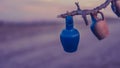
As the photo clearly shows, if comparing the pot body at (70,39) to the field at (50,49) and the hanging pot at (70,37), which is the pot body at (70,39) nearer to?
the hanging pot at (70,37)

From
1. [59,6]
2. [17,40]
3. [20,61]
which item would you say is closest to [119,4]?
[59,6]

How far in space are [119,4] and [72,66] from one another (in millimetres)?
878

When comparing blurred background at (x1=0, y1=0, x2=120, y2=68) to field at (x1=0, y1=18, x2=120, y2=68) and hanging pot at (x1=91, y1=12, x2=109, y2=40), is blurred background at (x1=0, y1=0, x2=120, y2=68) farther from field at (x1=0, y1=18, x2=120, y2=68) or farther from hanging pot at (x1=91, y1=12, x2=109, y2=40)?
hanging pot at (x1=91, y1=12, x2=109, y2=40)

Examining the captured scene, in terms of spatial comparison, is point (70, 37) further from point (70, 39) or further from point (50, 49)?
point (50, 49)

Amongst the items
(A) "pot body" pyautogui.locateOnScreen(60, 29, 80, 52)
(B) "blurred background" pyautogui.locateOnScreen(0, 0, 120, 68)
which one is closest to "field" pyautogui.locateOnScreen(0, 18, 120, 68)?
(B) "blurred background" pyautogui.locateOnScreen(0, 0, 120, 68)

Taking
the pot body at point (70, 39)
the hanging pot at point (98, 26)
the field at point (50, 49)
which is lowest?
the field at point (50, 49)

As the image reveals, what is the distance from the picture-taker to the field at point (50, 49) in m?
1.49

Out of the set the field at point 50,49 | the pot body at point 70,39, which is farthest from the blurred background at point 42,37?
the pot body at point 70,39

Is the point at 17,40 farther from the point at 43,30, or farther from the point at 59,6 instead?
the point at 59,6

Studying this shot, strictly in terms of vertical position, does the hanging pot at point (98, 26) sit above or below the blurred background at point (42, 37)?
above

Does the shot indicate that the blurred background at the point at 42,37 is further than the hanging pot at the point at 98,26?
Yes

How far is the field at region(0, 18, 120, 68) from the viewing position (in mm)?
1491

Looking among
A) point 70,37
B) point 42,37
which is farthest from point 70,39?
point 42,37

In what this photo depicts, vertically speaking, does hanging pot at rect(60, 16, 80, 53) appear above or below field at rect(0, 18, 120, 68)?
above
